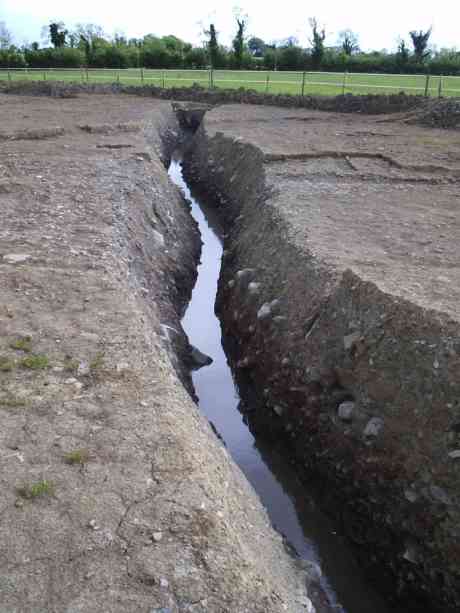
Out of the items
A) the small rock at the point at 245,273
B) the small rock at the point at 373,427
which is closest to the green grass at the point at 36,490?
the small rock at the point at 373,427

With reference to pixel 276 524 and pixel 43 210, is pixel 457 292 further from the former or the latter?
pixel 43 210

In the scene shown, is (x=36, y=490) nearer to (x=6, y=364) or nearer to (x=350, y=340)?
(x=6, y=364)

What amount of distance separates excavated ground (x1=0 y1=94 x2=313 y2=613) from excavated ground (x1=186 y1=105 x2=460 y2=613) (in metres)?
1.09

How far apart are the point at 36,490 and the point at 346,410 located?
3.31 meters

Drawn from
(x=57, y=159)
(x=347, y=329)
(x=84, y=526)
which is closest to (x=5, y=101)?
(x=57, y=159)

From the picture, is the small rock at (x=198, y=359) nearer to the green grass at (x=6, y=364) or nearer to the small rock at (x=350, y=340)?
the small rock at (x=350, y=340)

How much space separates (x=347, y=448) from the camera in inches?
241

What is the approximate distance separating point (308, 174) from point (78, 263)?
6930 mm

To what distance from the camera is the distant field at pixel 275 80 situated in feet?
105

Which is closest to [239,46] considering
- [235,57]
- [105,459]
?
[235,57]

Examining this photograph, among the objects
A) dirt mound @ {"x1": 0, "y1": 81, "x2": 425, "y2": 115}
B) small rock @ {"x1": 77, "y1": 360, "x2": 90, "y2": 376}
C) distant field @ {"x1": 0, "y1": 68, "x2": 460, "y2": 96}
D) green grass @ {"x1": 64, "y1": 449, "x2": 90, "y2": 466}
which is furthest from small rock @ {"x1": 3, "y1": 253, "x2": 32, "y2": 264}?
distant field @ {"x1": 0, "y1": 68, "x2": 460, "y2": 96}

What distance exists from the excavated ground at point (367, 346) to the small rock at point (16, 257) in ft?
10.7

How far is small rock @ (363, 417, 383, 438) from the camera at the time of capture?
5.77 metres

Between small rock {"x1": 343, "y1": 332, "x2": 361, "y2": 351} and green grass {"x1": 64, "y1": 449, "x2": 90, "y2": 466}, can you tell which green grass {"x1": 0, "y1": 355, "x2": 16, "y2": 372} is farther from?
small rock {"x1": 343, "y1": 332, "x2": 361, "y2": 351}
